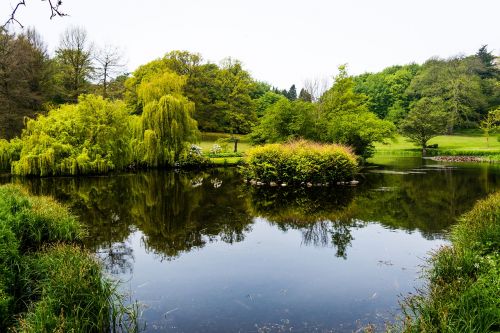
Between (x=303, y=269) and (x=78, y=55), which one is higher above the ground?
(x=78, y=55)

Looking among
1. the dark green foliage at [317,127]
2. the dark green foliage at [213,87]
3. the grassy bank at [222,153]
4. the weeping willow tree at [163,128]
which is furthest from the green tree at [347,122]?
the weeping willow tree at [163,128]

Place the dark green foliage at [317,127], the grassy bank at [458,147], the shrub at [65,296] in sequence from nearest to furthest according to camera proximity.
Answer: the shrub at [65,296]
the dark green foliage at [317,127]
the grassy bank at [458,147]

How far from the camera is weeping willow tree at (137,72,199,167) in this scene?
97.0 feet

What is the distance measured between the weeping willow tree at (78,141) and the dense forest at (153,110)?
70mm

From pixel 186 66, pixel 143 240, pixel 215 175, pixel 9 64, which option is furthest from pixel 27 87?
pixel 143 240

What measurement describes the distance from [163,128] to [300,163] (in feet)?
→ 43.8

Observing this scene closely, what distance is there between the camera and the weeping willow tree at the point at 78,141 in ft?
81.0

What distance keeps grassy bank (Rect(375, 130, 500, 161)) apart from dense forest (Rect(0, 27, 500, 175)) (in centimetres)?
249

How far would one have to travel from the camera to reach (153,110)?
30000 mm

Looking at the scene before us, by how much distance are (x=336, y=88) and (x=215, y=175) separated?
20515mm

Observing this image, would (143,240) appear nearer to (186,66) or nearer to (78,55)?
(78,55)

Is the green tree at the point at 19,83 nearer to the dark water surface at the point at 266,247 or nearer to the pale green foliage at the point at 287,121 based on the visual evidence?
the dark water surface at the point at 266,247

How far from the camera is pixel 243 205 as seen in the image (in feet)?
54.1

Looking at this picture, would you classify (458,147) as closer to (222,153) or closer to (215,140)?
(215,140)
